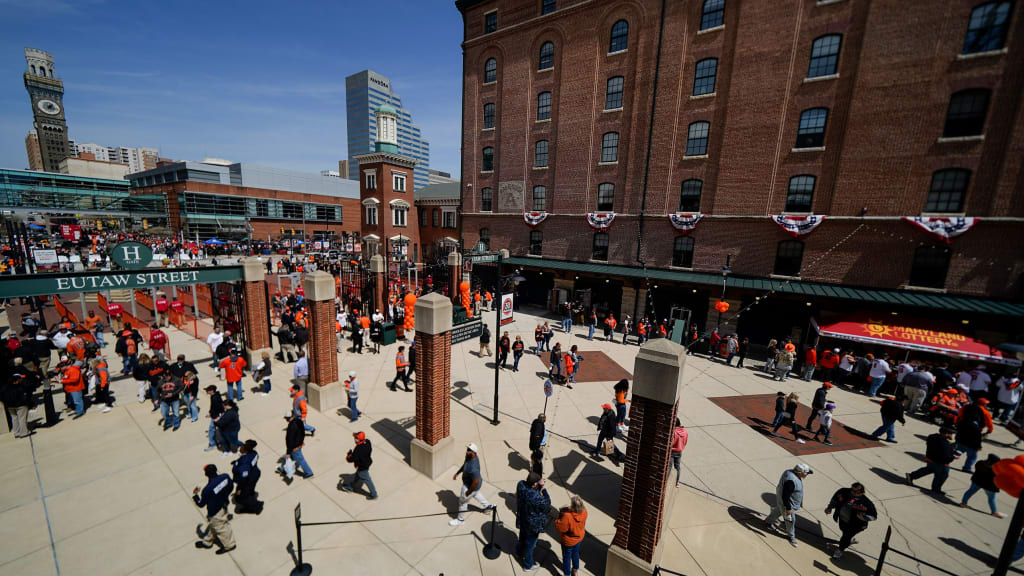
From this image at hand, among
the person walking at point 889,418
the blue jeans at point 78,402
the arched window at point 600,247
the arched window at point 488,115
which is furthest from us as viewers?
the arched window at point 488,115

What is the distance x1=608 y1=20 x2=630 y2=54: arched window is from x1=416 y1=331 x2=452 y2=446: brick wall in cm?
2491

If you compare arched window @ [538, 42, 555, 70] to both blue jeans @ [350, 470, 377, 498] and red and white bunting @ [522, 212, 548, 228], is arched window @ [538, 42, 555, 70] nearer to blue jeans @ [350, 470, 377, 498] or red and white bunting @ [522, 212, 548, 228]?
red and white bunting @ [522, 212, 548, 228]

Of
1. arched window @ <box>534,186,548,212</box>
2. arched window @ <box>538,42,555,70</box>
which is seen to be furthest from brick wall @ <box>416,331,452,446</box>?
arched window @ <box>538,42,555,70</box>

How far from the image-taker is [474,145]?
3231 centimetres

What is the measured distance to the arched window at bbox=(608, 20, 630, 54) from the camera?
24328 millimetres

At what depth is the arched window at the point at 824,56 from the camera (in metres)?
18.5

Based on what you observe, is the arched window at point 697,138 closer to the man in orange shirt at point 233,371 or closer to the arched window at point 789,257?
the arched window at point 789,257

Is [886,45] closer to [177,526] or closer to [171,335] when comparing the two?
[177,526]

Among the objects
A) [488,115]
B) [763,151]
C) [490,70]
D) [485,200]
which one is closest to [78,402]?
[485,200]

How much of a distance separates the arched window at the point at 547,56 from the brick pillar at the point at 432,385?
84.7 feet

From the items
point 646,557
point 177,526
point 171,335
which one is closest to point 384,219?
point 171,335

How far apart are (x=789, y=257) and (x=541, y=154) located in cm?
1780

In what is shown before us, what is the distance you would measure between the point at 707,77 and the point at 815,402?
19134mm

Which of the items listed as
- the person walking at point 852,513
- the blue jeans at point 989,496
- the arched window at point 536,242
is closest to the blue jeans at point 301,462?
the person walking at point 852,513
